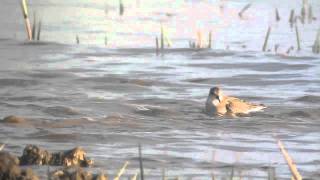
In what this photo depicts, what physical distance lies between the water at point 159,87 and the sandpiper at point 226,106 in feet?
0.51

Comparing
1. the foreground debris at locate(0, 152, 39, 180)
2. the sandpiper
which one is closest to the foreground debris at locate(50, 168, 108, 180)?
the foreground debris at locate(0, 152, 39, 180)

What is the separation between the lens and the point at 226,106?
12.4 metres

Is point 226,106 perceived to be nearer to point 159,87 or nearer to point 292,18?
point 159,87

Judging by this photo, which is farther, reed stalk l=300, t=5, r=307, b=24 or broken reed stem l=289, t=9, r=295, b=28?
reed stalk l=300, t=5, r=307, b=24

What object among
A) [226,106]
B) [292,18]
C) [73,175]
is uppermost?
[292,18]

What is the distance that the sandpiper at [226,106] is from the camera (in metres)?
12.2

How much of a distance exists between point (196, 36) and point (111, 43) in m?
1.80

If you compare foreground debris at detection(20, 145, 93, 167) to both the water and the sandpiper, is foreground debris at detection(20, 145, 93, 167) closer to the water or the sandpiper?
the water

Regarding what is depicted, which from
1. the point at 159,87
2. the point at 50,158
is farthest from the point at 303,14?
the point at 50,158

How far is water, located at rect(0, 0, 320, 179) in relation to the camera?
948cm

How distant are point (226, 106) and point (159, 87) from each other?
7.19 ft

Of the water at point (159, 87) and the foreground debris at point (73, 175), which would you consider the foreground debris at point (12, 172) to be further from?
the water at point (159, 87)

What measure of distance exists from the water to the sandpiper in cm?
15

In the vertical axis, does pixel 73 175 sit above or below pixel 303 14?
below
